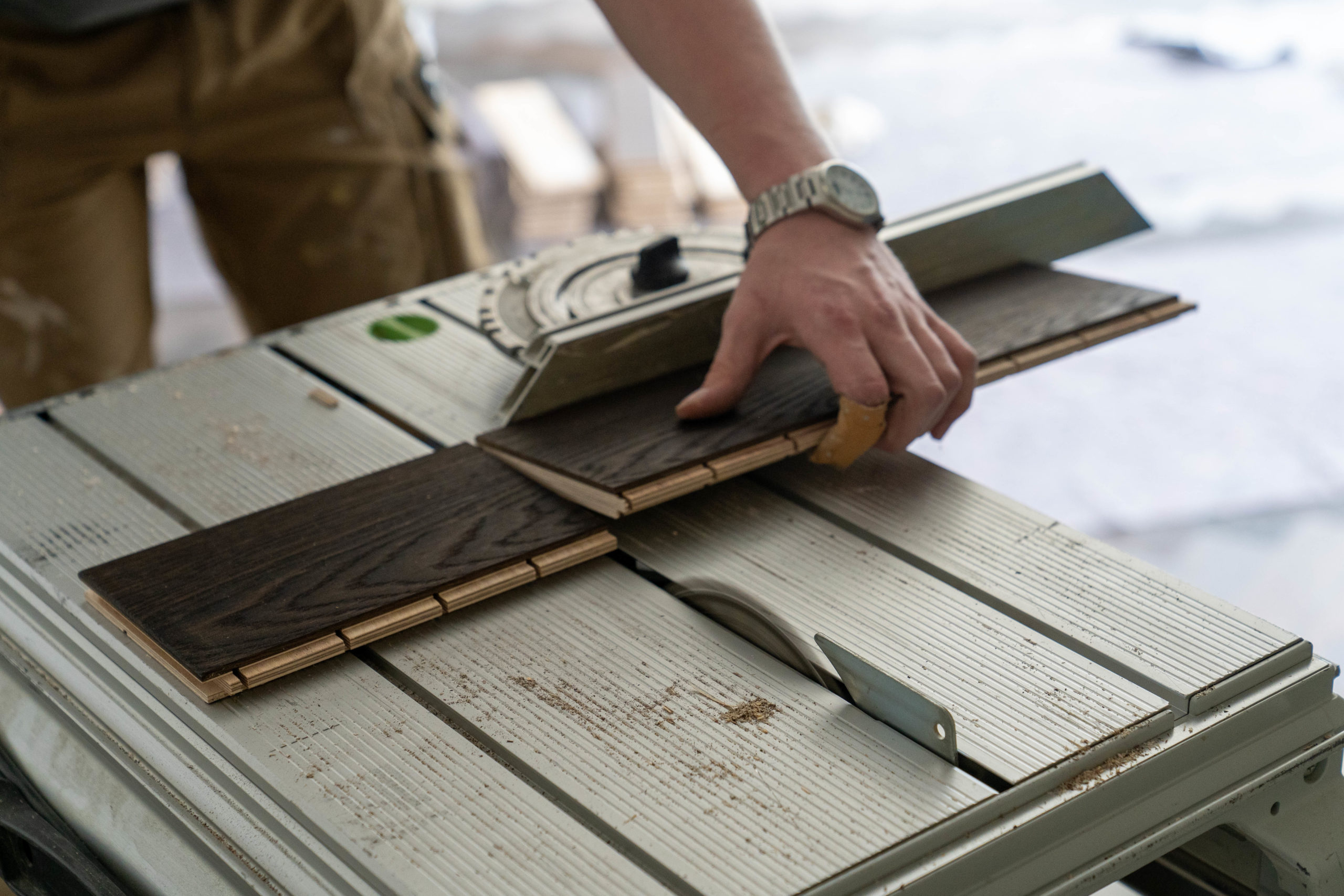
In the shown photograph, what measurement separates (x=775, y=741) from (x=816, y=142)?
731 millimetres

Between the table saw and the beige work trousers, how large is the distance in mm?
738

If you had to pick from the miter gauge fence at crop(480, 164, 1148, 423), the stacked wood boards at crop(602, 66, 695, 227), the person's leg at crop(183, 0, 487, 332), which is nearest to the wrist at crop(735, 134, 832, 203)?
the miter gauge fence at crop(480, 164, 1148, 423)

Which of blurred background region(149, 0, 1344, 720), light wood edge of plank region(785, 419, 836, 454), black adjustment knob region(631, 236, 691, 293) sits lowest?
blurred background region(149, 0, 1344, 720)

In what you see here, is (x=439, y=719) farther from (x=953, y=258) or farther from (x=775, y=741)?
(x=953, y=258)

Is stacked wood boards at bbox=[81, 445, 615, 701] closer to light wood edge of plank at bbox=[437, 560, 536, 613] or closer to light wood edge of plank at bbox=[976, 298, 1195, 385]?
light wood edge of plank at bbox=[437, 560, 536, 613]

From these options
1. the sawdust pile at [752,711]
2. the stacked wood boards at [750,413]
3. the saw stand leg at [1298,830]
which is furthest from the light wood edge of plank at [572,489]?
the saw stand leg at [1298,830]

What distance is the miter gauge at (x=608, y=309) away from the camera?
4.25ft

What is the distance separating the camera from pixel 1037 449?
3074mm

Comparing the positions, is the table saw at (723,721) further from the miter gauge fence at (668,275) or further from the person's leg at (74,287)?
the person's leg at (74,287)

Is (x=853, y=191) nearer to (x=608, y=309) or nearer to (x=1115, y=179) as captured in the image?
(x=608, y=309)

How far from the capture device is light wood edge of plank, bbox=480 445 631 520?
1.12 metres

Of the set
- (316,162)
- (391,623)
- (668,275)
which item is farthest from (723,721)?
(316,162)

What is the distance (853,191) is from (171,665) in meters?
0.78

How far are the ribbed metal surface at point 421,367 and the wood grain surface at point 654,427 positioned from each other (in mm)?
100
